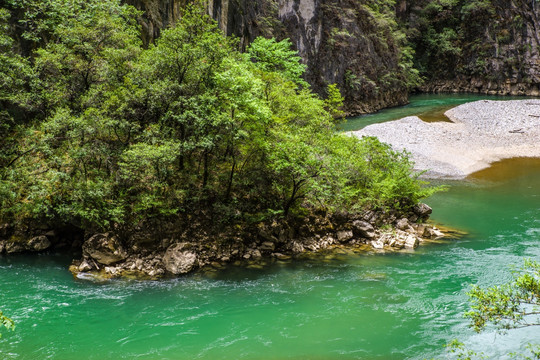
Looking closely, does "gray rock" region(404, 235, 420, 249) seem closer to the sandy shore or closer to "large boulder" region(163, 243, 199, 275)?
"large boulder" region(163, 243, 199, 275)

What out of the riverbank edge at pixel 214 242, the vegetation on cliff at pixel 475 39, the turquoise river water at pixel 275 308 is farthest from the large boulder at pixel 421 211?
the vegetation on cliff at pixel 475 39

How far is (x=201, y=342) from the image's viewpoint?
11789 millimetres

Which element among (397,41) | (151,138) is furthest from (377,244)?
(397,41)

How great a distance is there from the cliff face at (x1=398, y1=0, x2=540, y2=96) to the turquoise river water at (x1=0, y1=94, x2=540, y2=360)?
171 feet

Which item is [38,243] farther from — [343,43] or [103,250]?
[343,43]

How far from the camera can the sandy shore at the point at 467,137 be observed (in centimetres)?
3158

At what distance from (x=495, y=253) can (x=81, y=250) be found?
17.6 m

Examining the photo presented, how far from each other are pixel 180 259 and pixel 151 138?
521 cm

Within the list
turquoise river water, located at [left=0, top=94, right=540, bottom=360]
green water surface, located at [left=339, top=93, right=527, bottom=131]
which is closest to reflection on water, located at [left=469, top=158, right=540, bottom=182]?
turquoise river water, located at [left=0, top=94, right=540, bottom=360]

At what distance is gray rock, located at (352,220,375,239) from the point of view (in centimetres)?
1912

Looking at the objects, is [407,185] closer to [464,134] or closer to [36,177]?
[36,177]

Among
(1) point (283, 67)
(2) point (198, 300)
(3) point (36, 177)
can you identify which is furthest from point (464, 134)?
(3) point (36, 177)

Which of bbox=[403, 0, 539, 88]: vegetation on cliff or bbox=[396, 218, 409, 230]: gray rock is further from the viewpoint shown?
bbox=[403, 0, 539, 88]: vegetation on cliff

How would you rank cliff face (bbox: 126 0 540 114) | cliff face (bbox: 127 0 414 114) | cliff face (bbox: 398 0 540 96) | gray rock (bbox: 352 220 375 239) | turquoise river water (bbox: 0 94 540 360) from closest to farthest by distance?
turquoise river water (bbox: 0 94 540 360), gray rock (bbox: 352 220 375 239), cliff face (bbox: 127 0 414 114), cliff face (bbox: 126 0 540 114), cliff face (bbox: 398 0 540 96)
